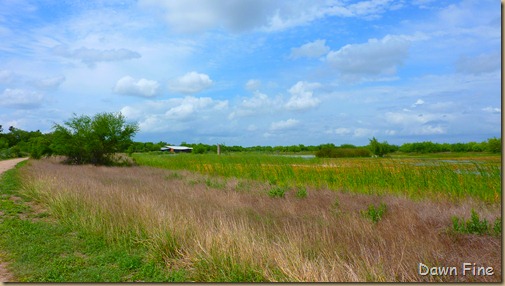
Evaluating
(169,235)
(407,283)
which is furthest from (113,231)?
(407,283)

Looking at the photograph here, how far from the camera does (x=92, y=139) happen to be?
30.5 meters

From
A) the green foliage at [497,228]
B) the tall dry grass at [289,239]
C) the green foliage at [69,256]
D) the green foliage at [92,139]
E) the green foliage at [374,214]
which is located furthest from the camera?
the green foliage at [92,139]

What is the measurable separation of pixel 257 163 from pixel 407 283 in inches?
694

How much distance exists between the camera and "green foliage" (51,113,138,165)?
100 ft

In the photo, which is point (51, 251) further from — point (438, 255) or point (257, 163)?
point (257, 163)

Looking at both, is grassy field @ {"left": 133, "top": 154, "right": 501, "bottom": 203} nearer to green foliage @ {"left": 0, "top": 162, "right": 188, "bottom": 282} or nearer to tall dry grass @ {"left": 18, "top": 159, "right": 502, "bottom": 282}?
tall dry grass @ {"left": 18, "top": 159, "right": 502, "bottom": 282}

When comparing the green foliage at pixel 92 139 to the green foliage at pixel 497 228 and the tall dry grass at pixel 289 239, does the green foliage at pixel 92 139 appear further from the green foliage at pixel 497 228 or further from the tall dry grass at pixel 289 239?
the green foliage at pixel 497 228

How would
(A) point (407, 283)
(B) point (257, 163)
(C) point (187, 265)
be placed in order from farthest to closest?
(B) point (257, 163) → (C) point (187, 265) → (A) point (407, 283)

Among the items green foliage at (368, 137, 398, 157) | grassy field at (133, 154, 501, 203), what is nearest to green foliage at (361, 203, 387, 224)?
grassy field at (133, 154, 501, 203)

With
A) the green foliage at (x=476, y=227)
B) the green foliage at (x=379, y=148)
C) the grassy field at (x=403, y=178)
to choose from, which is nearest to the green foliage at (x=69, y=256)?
the green foliage at (x=476, y=227)

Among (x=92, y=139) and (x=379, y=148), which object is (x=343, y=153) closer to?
(x=379, y=148)

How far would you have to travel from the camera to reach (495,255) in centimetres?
485

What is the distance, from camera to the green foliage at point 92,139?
30.6 m

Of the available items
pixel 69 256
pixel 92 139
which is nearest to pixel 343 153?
pixel 92 139
